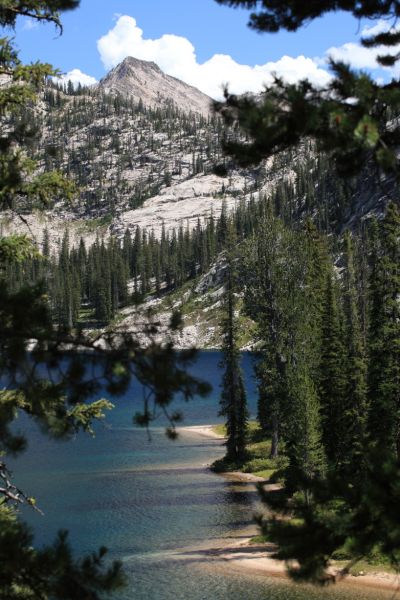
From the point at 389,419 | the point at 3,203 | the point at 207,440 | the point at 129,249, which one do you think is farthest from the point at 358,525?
the point at 129,249

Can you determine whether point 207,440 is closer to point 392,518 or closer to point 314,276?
point 314,276

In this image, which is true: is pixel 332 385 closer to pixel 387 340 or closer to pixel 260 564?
pixel 387 340

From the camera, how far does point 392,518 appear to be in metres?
7.39

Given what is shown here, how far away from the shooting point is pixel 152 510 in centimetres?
3894

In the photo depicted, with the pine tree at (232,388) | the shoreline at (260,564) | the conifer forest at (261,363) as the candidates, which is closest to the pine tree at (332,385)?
the conifer forest at (261,363)

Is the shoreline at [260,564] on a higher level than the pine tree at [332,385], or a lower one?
lower

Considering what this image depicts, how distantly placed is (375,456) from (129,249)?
192 m

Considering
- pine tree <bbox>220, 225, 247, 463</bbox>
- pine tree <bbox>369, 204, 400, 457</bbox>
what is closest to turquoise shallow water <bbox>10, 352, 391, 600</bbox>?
pine tree <bbox>220, 225, 247, 463</bbox>

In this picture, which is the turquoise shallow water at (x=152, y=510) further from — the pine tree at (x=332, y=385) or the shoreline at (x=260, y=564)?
the pine tree at (x=332, y=385)

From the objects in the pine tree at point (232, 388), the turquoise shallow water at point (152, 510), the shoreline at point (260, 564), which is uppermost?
the pine tree at point (232, 388)

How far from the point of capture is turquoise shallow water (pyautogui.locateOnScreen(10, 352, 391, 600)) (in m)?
27.9

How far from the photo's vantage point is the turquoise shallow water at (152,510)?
27.9 metres

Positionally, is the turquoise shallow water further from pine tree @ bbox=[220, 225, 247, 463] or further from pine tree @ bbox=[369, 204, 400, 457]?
pine tree @ bbox=[369, 204, 400, 457]

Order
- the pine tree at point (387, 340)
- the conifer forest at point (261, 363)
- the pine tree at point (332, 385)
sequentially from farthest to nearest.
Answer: the pine tree at point (332, 385)
the pine tree at point (387, 340)
the conifer forest at point (261, 363)
